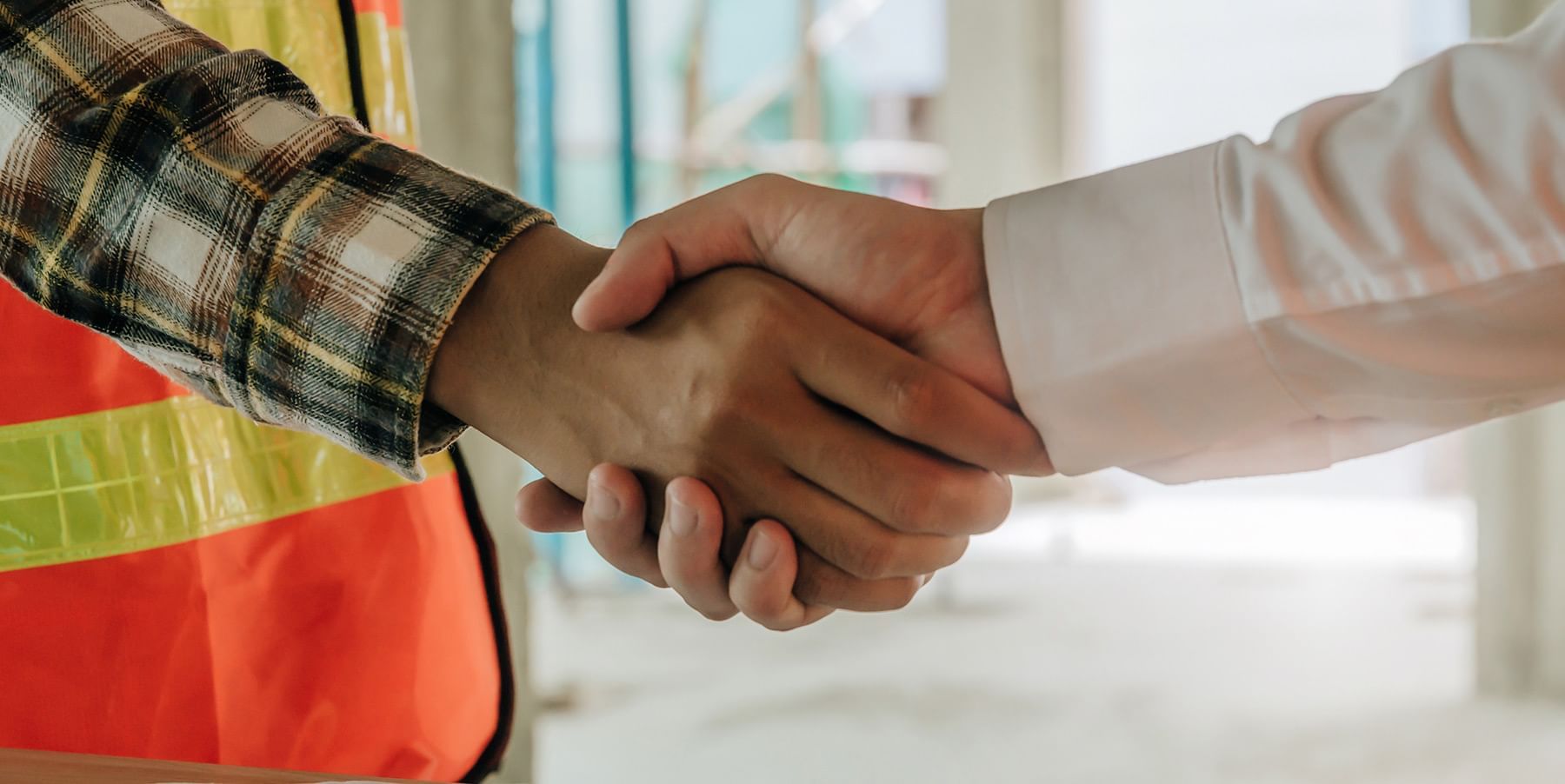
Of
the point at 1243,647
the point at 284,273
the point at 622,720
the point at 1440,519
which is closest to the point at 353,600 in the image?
the point at 284,273

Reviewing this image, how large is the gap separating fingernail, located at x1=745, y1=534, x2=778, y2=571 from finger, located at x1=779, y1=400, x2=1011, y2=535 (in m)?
0.05

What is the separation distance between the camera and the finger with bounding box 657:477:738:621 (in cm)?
85

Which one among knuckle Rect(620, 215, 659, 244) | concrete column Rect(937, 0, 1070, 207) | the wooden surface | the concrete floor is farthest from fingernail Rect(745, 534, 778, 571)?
concrete column Rect(937, 0, 1070, 207)

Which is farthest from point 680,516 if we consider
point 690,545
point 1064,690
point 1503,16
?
point 1503,16

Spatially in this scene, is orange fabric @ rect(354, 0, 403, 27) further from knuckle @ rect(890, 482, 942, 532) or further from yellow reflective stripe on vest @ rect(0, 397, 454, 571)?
knuckle @ rect(890, 482, 942, 532)

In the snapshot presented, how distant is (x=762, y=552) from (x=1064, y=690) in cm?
233

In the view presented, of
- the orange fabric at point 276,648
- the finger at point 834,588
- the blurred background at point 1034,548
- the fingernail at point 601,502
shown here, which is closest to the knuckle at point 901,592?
the finger at point 834,588

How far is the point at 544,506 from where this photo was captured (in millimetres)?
932

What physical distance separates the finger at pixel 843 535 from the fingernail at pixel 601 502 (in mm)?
104

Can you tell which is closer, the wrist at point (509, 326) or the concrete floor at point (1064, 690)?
the wrist at point (509, 326)

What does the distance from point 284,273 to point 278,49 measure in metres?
0.25

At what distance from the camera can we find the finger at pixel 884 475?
0.85 metres

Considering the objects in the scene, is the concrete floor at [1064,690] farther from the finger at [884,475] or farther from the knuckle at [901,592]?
the finger at [884,475]

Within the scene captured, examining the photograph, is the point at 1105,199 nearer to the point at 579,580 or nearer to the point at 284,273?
the point at 284,273
